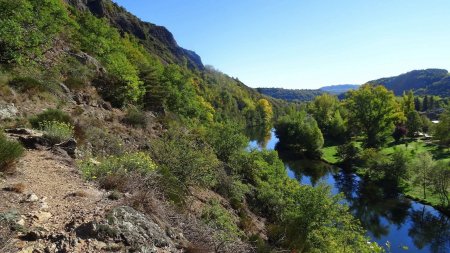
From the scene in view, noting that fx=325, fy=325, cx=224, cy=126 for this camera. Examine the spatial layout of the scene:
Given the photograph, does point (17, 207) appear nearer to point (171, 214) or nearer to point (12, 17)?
point (171, 214)

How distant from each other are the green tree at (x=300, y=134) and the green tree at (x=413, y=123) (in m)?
23.5

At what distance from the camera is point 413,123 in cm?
7738

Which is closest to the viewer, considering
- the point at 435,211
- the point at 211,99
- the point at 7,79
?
the point at 7,79

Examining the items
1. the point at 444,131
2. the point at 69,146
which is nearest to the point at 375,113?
the point at 444,131

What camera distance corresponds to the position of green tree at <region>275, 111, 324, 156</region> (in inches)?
2702

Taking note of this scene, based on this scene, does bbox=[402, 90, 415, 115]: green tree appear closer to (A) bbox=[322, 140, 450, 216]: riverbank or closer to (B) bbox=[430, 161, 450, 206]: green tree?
(A) bbox=[322, 140, 450, 216]: riverbank

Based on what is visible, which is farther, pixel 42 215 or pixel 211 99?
pixel 211 99

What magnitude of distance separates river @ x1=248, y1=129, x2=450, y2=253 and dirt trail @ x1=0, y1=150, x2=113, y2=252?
64.6ft

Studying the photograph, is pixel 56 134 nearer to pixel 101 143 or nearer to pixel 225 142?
pixel 101 143

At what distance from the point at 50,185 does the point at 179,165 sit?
9187 mm

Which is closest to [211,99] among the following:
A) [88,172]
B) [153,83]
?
[153,83]

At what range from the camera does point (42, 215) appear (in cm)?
705

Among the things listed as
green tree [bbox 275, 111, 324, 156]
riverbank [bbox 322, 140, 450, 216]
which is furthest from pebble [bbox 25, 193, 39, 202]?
green tree [bbox 275, 111, 324, 156]

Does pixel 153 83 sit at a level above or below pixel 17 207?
above
